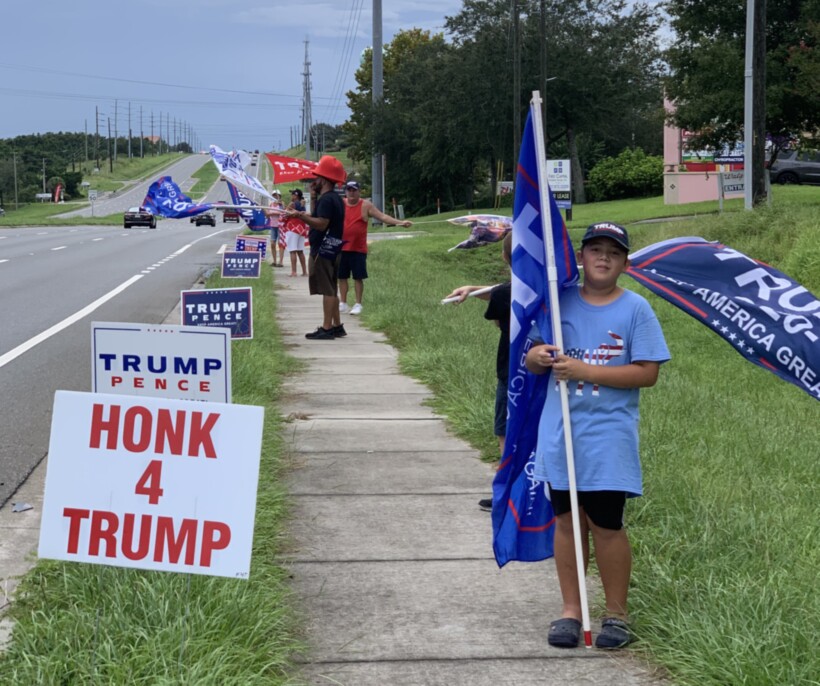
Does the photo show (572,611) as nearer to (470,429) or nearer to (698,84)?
(470,429)

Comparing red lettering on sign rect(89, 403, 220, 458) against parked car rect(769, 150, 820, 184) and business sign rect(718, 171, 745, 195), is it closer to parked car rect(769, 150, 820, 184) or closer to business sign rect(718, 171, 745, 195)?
business sign rect(718, 171, 745, 195)

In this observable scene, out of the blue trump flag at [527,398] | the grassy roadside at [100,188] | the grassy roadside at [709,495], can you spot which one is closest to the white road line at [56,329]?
the grassy roadside at [709,495]

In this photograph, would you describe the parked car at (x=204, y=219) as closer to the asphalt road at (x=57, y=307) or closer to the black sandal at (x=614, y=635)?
the asphalt road at (x=57, y=307)

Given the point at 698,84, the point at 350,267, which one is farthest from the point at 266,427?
the point at 698,84

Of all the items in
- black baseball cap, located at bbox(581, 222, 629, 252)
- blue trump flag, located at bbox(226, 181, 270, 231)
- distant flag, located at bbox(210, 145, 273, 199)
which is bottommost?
black baseball cap, located at bbox(581, 222, 629, 252)

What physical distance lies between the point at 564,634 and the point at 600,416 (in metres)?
0.78

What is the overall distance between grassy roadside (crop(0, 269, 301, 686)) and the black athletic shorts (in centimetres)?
112

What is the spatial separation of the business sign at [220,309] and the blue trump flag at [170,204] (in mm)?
638

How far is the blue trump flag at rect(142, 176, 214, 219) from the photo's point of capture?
30.6 feet

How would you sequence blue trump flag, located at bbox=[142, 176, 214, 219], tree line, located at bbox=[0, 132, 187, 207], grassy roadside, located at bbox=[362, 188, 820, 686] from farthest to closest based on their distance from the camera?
1. tree line, located at bbox=[0, 132, 187, 207]
2. blue trump flag, located at bbox=[142, 176, 214, 219]
3. grassy roadside, located at bbox=[362, 188, 820, 686]

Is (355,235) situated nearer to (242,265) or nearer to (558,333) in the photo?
(242,265)

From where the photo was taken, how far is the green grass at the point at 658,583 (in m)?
3.73

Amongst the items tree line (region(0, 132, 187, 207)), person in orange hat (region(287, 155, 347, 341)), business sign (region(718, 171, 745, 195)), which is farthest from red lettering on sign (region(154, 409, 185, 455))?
tree line (region(0, 132, 187, 207))

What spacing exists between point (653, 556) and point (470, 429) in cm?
300
